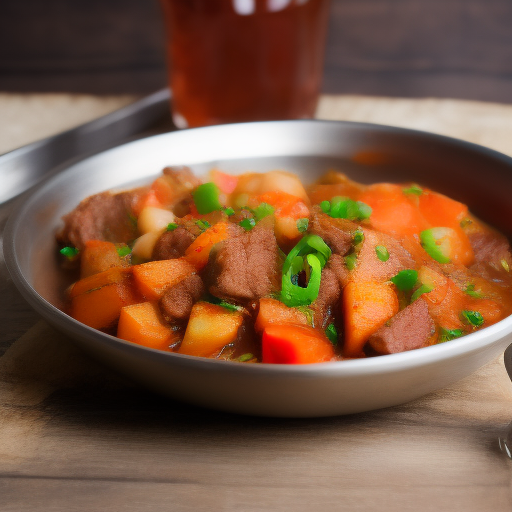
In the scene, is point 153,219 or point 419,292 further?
point 153,219

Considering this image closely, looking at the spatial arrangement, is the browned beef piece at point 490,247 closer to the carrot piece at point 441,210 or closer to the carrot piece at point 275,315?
the carrot piece at point 441,210

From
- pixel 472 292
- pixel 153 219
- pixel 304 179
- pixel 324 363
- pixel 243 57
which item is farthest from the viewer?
pixel 243 57

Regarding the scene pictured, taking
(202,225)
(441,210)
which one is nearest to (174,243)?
(202,225)

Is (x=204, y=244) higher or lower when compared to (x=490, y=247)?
higher

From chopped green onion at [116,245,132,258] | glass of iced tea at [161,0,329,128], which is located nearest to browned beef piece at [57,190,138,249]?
chopped green onion at [116,245,132,258]

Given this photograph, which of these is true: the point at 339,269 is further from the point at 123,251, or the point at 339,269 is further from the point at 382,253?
the point at 123,251

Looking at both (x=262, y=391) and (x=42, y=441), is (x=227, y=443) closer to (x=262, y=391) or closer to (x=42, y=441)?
(x=262, y=391)

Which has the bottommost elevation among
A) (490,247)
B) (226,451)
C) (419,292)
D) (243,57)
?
(226,451)
